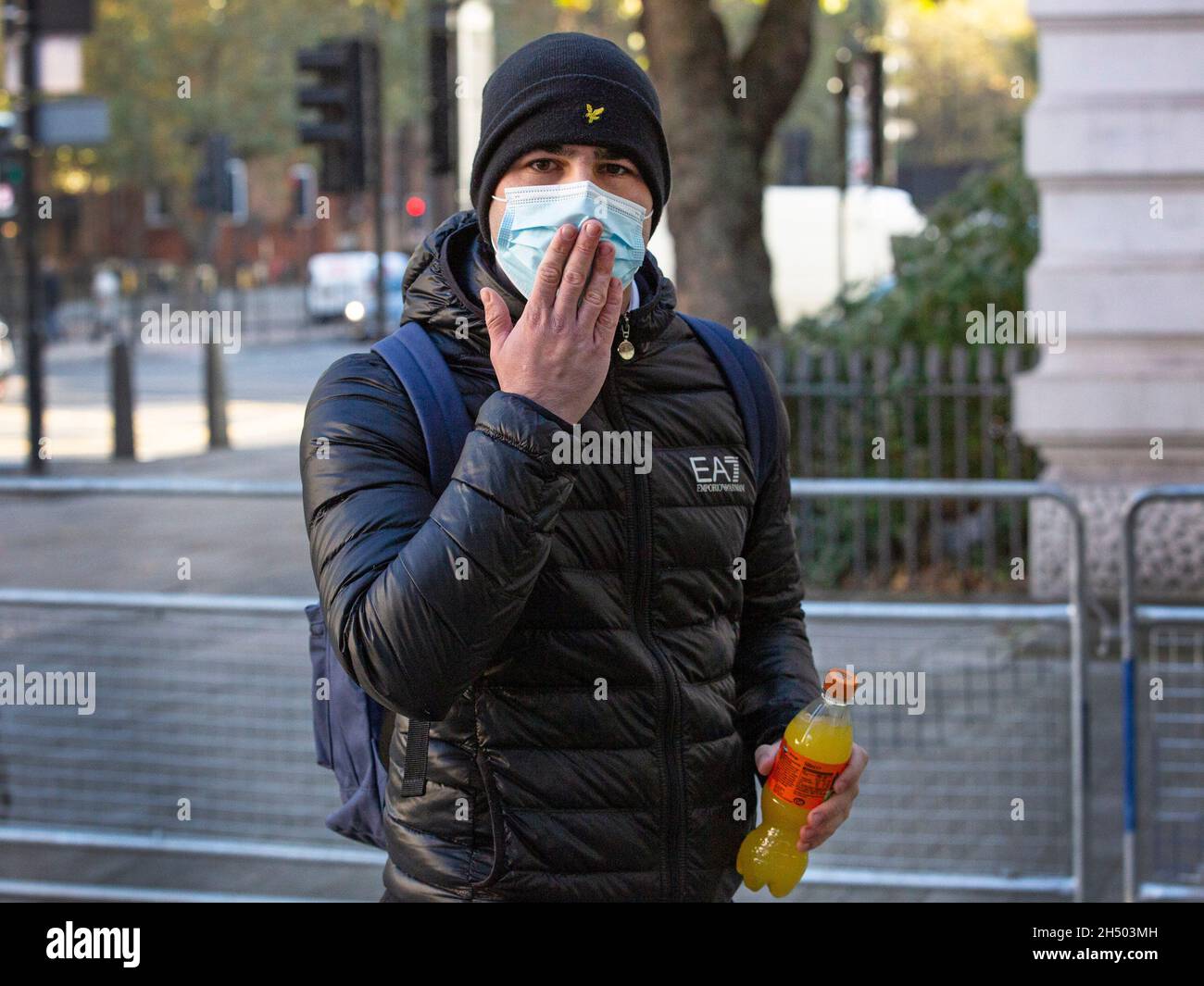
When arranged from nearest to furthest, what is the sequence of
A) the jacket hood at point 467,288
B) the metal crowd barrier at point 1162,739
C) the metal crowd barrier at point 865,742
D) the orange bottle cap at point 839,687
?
the jacket hood at point 467,288, the orange bottle cap at point 839,687, the metal crowd barrier at point 1162,739, the metal crowd barrier at point 865,742

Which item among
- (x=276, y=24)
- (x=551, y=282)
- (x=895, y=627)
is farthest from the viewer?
(x=276, y=24)

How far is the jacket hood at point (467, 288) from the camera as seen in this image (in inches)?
93.7

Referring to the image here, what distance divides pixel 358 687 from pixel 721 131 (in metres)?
8.80

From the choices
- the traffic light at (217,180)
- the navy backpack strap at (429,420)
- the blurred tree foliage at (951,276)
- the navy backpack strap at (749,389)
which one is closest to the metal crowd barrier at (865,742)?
the navy backpack strap at (749,389)

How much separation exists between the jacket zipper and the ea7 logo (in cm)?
10

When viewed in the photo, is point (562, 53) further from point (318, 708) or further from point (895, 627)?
point (895, 627)

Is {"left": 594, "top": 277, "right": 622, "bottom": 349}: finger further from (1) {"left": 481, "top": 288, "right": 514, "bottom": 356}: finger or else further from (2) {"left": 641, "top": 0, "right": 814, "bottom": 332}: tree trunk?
(2) {"left": 641, "top": 0, "right": 814, "bottom": 332}: tree trunk

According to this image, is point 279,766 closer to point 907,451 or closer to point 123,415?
point 907,451

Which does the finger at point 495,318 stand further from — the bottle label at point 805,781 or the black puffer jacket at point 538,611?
the bottle label at point 805,781

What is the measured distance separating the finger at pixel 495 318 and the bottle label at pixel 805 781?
73 cm

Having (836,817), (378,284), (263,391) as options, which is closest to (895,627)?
(836,817)

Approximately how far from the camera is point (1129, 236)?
9.11 metres

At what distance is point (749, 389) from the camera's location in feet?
8.41
